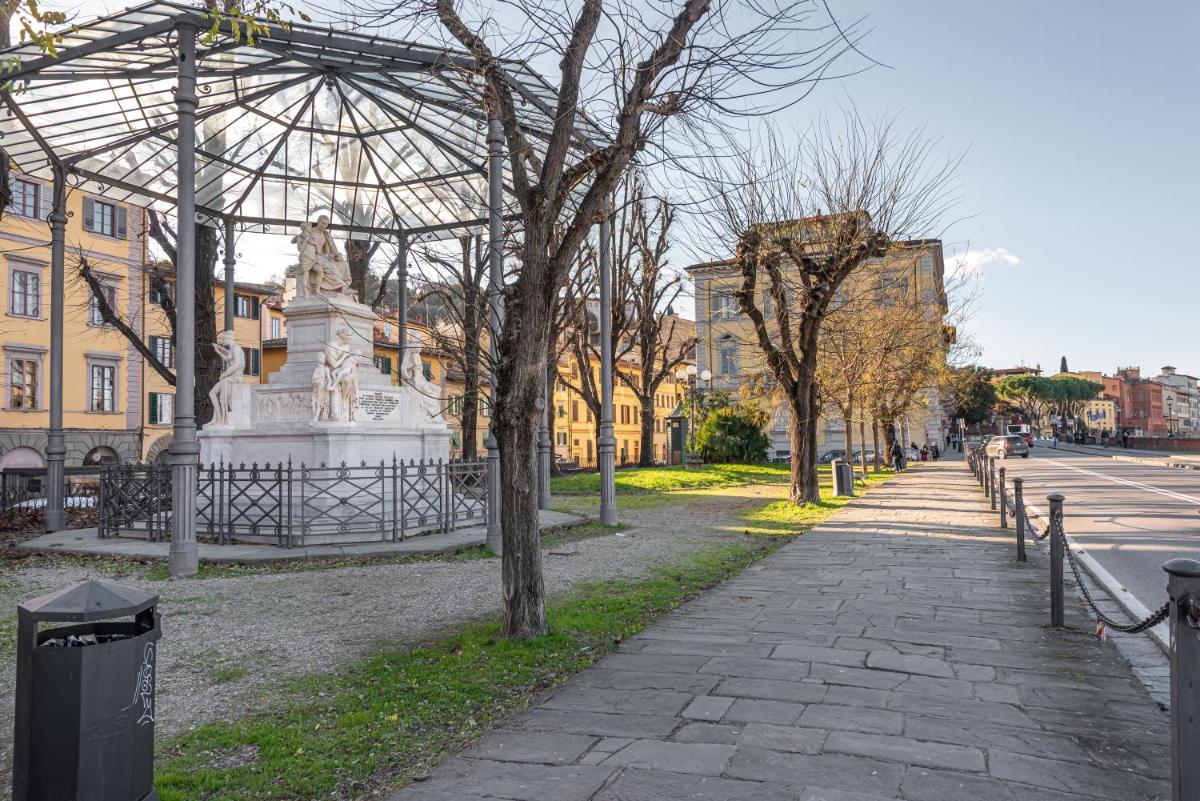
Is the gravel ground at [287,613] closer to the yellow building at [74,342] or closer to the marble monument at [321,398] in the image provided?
the marble monument at [321,398]

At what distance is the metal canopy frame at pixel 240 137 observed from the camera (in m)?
9.46

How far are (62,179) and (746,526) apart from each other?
13951 millimetres

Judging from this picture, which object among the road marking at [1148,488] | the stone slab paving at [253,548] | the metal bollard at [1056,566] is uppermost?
the metal bollard at [1056,566]

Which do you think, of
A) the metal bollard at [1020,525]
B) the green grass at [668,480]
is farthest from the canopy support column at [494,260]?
the green grass at [668,480]

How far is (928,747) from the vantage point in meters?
3.86

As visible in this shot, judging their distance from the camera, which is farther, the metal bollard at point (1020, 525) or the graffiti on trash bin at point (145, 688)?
the metal bollard at point (1020, 525)

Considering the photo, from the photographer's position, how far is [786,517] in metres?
16.0

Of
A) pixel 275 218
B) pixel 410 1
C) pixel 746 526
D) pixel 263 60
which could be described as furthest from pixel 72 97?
pixel 746 526

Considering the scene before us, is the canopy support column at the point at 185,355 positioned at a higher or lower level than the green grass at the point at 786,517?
higher

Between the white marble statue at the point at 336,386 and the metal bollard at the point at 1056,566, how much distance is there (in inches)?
383

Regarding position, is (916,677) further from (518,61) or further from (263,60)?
(263,60)

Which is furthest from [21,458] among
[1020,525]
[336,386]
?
[1020,525]

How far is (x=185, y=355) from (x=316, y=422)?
300cm

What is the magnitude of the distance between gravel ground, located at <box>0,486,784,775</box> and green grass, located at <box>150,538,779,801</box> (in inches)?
15.7
